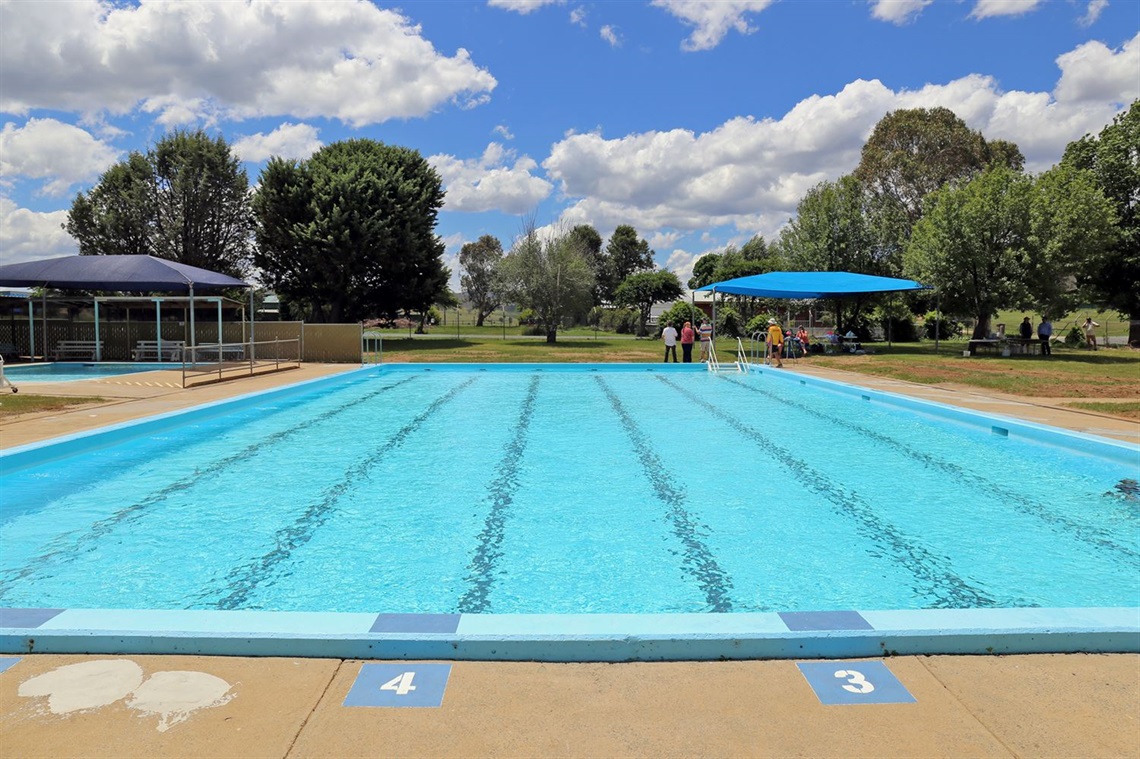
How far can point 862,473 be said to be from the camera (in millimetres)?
8344

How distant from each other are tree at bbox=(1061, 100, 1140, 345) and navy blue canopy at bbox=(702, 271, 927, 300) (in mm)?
10355

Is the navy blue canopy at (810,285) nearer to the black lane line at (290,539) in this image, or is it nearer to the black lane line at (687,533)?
the black lane line at (687,533)

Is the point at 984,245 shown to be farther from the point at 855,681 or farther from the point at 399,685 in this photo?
the point at 399,685

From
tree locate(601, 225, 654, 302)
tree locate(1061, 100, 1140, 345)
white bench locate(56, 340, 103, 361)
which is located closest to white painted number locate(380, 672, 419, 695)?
white bench locate(56, 340, 103, 361)

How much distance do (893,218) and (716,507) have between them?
38.2 meters

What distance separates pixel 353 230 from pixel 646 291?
22.9 metres

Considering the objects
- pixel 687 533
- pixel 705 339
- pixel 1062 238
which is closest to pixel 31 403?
pixel 687 533

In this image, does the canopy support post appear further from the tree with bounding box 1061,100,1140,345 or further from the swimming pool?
the tree with bounding box 1061,100,1140,345

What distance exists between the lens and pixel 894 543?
5.81 metres

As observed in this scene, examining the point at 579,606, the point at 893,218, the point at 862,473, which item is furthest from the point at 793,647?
the point at 893,218

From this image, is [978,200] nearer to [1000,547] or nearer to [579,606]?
[1000,547]

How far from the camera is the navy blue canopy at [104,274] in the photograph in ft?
63.9

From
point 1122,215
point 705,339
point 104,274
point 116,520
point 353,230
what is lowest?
point 116,520

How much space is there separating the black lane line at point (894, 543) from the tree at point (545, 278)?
26021mm
